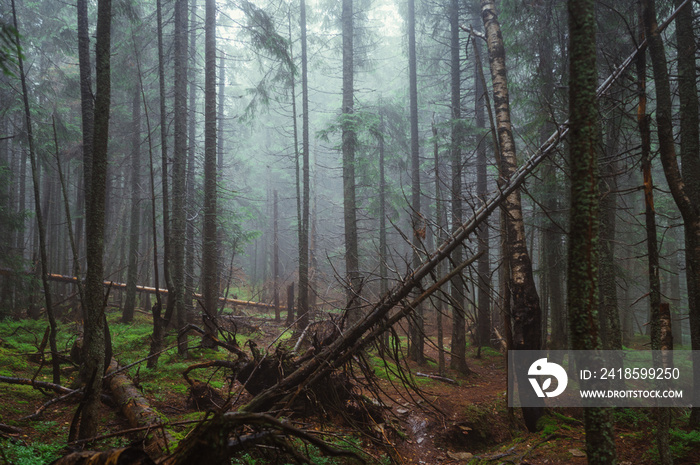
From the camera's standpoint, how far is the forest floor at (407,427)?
421cm

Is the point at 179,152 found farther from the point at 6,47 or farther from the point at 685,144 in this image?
the point at 685,144

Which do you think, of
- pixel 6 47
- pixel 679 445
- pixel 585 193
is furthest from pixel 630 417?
pixel 6 47

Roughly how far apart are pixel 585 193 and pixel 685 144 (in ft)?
16.7

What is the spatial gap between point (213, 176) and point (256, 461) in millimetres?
8495

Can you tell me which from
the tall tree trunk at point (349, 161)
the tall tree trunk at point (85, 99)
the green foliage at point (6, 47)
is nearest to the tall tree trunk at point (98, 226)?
the green foliage at point (6, 47)

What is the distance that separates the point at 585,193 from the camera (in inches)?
97.7

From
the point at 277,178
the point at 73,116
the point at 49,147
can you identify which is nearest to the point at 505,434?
the point at 49,147

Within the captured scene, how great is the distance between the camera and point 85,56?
259 inches

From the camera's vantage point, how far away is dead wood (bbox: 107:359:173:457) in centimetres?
359

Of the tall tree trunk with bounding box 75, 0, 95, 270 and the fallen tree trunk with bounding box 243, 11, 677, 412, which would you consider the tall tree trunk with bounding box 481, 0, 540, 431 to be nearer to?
the fallen tree trunk with bounding box 243, 11, 677, 412

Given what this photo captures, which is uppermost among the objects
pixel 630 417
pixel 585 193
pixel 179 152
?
pixel 179 152

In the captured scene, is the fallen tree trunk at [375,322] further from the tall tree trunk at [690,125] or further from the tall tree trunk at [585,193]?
the tall tree trunk at [690,125]

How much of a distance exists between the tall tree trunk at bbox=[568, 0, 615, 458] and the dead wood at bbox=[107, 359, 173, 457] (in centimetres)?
365

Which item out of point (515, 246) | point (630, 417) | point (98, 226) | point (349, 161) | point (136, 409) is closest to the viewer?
point (98, 226)
